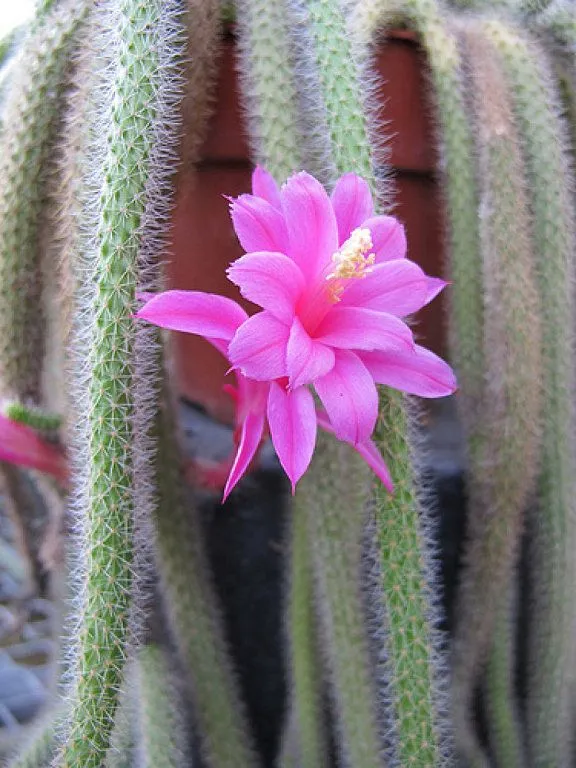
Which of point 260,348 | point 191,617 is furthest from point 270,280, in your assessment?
point 191,617

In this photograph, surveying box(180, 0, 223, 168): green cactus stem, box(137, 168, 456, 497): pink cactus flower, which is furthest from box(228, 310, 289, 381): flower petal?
box(180, 0, 223, 168): green cactus stem

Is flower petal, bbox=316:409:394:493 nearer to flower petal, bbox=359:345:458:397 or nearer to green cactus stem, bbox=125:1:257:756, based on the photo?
flower petal, bbox=359:345:458:397

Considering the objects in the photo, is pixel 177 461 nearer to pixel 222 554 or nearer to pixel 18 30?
pixel 222 554

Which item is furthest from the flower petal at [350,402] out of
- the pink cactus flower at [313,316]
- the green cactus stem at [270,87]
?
the green cactus stem at [270,87]

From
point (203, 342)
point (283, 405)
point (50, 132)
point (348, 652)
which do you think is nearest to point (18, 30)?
point (50, 132)

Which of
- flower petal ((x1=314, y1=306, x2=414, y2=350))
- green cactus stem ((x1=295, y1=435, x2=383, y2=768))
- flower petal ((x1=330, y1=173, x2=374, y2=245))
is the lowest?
green cactus stem ((x1=295, y1=435, x2=383, y2=768))

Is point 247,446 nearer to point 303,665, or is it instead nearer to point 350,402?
point 350,402

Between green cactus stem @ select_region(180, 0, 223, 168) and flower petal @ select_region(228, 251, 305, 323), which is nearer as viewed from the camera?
flower petal @ select_region(228, 251, 305, 323)
